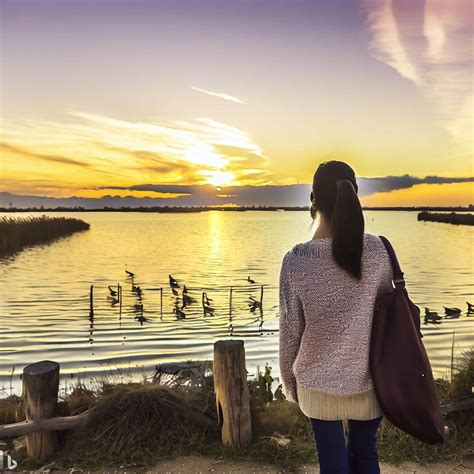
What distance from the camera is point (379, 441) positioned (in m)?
4.84

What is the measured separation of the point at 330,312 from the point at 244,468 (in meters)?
2.56

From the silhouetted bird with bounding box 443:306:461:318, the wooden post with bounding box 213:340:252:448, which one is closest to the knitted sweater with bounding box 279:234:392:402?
the wooden post with bounding box 213:340:252:448

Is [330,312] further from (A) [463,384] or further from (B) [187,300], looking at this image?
(B) [187,300]

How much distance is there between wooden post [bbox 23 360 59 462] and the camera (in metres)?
4.48

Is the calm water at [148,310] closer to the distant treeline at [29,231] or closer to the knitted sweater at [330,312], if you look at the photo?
the knitted sweater at [330,312]

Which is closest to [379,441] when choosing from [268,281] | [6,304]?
[6,304]

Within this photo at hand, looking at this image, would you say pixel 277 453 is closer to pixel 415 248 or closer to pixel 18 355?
pixel 18 355

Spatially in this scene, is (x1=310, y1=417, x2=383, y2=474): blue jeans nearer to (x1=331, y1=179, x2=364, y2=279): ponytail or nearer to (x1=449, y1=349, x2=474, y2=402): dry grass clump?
(x1=331, y1=179, x2=364, y2=279): ponytail

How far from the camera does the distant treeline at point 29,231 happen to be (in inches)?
1770

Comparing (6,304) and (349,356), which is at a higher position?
(349,356)

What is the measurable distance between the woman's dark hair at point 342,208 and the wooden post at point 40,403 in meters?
3.23

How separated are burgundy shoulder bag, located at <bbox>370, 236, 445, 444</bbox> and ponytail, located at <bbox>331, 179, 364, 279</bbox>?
196 millimetres

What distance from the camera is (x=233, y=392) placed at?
4.60 meters

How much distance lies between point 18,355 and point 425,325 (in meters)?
13.1
